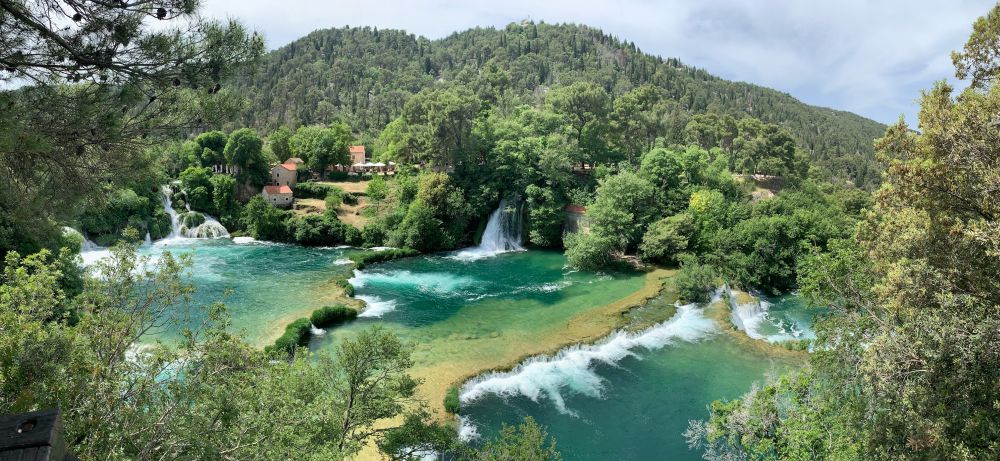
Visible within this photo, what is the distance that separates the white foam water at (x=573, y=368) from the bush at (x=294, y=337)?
6591 millimetres

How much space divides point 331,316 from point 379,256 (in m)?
11.7

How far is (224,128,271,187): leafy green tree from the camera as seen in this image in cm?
4413

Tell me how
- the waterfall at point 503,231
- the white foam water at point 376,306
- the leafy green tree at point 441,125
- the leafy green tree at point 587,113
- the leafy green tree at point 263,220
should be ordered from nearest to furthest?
the white foam water at point 376,306, the waterfall at point 503,231, the leafy green tree at point 263,220, the leafy green tree at point 441,125, the leafy green tree at point 587,113

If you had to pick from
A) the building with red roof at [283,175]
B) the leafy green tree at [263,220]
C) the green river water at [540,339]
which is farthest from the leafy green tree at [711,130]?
the leafy green tree at [263,220]

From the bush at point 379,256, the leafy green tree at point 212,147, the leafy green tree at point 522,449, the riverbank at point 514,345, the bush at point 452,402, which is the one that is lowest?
the bush at point 452,402

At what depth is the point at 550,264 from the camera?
3444 centimetres

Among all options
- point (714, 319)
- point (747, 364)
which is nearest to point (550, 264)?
point (714, 319)

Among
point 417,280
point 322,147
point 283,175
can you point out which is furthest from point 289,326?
point 322,147

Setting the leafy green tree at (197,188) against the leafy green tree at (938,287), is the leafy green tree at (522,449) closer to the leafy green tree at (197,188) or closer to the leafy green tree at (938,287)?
the leafy green tree at (938,287)

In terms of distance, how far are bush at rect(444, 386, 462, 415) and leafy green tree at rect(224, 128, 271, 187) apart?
35.9 m

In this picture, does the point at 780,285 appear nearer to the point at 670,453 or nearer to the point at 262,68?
the point at 670,453

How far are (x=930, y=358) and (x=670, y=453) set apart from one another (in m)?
8.42

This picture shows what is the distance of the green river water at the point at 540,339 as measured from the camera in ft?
51.8

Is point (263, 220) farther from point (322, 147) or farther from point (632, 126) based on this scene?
point (632, 126)
